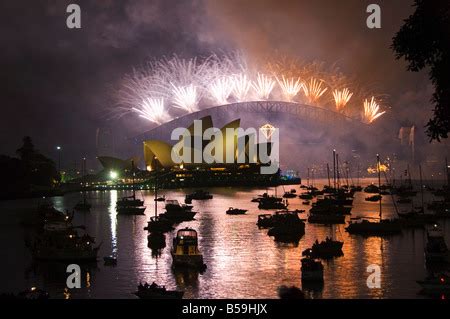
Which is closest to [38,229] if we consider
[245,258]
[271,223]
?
[271,223]

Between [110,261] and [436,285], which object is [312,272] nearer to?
[436,285]

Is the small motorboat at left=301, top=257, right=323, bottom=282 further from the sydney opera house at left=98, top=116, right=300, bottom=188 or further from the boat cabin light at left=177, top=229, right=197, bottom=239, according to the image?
the sydney opera house at left=98, top=116, right=300, bottom=188

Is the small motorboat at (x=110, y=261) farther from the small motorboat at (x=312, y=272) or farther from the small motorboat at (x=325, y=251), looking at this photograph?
the small motorboat at (x=312, y=272)

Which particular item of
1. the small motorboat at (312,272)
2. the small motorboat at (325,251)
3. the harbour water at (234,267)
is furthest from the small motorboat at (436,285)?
the small motorboat at (325,251)

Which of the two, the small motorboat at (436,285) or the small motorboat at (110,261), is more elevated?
the small motorboat at (110,261)

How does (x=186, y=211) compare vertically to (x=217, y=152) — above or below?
below

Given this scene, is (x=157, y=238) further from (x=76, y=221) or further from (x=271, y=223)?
(x=76, y=221)

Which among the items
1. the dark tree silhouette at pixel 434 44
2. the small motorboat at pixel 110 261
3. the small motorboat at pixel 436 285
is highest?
Result: the dark tree silhouette at pixel 434 44
